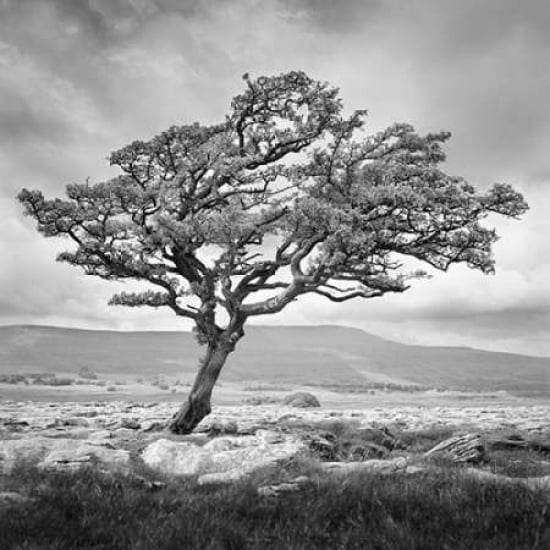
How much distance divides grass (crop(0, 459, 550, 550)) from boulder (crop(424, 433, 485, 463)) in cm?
424

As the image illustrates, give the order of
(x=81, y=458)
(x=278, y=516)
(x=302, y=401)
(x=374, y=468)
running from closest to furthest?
(x=278, y=516) < (x=374, y=468) < (x=81, y=458) < (x=302, y=401)

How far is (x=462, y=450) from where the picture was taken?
13.3 metres

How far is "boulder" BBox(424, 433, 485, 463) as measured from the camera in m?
12.8

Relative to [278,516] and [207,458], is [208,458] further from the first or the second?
[278,516]

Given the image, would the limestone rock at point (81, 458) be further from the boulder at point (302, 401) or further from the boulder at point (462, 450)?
the boulder at point (302, 401)

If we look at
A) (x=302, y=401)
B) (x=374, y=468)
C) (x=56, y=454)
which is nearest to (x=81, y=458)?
(x=56, y=454)

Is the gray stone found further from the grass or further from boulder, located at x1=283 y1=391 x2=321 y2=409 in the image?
boulder, located at x1=283 y1=391 x2=321 y2=409

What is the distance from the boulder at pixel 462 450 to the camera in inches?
504

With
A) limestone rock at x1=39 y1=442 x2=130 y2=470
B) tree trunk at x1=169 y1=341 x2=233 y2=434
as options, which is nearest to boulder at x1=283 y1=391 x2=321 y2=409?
tree trunk at x1=169 y1=341 x2=233 y2=434

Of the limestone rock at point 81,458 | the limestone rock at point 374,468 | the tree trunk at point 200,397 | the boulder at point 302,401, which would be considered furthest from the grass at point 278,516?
the boulder at point 302,401

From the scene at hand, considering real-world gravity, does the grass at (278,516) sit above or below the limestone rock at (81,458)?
above

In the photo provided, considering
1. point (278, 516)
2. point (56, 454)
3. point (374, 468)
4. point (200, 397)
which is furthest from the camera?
point (200, 397)

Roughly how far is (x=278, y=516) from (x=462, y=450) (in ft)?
24.4

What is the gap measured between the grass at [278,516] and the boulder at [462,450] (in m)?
4.24
